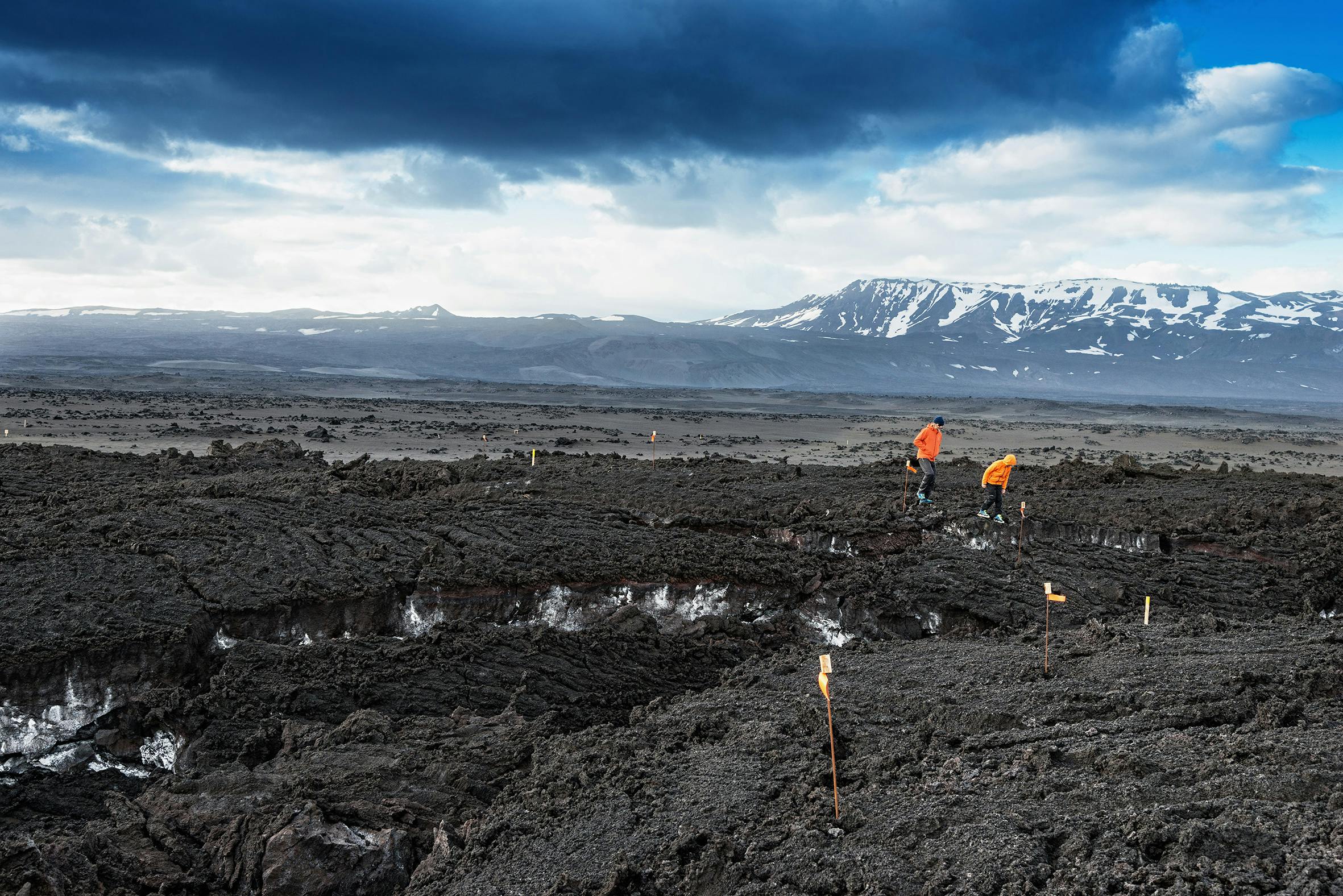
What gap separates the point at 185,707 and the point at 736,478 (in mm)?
11912

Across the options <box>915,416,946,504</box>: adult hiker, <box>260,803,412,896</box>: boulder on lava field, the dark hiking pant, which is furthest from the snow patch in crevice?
the dark hiking pant

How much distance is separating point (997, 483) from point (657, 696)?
24.0 feet

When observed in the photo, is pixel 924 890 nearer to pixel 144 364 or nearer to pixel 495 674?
pixel 495 674

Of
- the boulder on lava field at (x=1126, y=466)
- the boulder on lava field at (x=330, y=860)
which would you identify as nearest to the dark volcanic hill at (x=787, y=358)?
the boulder on lava field at (x=1126, y=466)

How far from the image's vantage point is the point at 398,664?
878cm

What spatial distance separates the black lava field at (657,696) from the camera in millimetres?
5363

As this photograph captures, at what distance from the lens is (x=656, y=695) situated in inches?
350

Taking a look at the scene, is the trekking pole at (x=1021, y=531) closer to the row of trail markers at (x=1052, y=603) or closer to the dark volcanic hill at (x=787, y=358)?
the row of trail markers at (x=1052, y=603)

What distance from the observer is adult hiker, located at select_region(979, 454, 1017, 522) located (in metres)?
13.8

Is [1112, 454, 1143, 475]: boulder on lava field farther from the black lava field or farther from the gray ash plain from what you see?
the gray ash plain

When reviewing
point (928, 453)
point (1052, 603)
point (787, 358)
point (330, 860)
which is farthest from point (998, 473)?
point (787, 358)

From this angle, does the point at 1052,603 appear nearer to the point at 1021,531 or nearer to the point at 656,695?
the point at 1021,531

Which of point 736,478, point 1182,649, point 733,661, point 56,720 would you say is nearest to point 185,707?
point 56,720

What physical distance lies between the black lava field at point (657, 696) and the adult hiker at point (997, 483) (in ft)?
1.22
